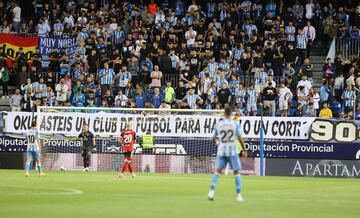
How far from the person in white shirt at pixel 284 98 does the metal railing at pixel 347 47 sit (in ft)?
18.3

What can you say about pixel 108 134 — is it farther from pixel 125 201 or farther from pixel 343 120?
pixel 125 201

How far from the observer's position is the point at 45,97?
4241 centimetres

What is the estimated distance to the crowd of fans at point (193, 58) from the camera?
1601 inches

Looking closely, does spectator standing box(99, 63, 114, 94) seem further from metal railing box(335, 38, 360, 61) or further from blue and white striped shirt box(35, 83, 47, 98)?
metal railing box(335, 38, 360, 61)

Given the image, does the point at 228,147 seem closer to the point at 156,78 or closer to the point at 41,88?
the point at 156,78

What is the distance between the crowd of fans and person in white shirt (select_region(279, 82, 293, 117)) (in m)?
0.04

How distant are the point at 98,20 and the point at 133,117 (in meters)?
9.00

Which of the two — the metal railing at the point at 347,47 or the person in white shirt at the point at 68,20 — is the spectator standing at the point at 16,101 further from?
the metal railing at the point at 347,47

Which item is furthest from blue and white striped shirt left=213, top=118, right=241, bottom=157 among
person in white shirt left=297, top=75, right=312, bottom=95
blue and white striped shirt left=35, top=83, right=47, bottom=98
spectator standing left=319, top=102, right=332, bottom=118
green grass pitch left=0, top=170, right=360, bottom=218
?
blue and white striped shirt left=35, top=83, right=47, bottom=98

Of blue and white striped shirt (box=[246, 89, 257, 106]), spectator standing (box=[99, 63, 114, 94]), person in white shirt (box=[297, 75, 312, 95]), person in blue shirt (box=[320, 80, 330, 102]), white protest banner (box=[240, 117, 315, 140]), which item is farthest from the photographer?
spectator standing (box=[99, 63, 114, 94])

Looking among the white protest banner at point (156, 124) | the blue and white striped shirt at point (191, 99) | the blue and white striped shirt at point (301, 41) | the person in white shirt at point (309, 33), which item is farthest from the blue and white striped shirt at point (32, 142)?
the person in white shirt at point (309, 33)

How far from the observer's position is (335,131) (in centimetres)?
3828

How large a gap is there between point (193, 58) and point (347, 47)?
7764 millimetres

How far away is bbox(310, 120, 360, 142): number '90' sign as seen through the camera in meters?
38.1
